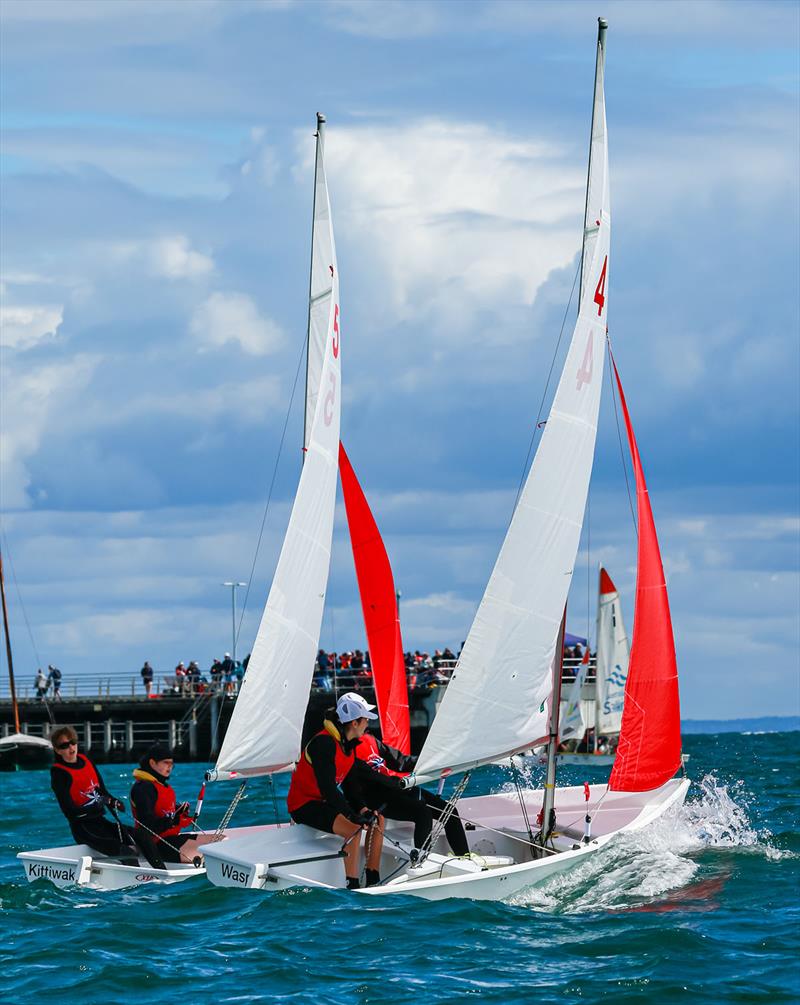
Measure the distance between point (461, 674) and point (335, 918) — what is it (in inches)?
107

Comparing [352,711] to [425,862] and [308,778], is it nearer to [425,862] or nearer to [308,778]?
[308,778]

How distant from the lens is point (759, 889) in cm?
1582

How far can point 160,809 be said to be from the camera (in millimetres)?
15992

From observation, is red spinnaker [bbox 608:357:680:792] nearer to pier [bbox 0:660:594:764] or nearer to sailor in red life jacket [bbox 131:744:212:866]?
sailor in red life jacket [bbox 131:744:212:866]

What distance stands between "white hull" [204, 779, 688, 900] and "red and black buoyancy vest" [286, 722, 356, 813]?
0.31 meters

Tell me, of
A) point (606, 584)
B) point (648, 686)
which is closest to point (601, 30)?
point (648, 686)

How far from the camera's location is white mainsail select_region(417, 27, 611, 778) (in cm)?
1533

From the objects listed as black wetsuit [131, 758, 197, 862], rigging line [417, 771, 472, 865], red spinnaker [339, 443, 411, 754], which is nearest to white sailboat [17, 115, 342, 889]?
black wetsuit [131, 758, 197, 862]

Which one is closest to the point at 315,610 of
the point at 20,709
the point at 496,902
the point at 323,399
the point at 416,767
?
the point at 323,399


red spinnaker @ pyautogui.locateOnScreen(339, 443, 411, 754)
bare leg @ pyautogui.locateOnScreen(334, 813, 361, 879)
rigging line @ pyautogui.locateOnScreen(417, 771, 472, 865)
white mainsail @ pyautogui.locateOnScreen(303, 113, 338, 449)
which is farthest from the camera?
red spinnaker @ pyautogui.locateOnScreen(339, 443, 411, 754)

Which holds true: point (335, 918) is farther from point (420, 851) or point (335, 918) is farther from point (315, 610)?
point (315, 610)

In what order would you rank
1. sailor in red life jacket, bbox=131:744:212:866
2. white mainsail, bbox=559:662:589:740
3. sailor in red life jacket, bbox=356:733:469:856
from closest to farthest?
sailor in red life jacket, bbox=356:733:469:856 < sailor in red life jacket, bbox=131:744:212:866 < white mainsail, bbox=559:662:589:740

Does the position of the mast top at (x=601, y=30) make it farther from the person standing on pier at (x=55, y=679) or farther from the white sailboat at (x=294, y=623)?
the person standing on pier at (x=55, y=679)

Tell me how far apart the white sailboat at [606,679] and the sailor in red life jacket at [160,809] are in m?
26.6
